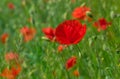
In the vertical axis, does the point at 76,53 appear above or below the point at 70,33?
below

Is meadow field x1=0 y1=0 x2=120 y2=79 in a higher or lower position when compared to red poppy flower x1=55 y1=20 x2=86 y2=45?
lower

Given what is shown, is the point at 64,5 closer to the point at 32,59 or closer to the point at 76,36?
the point at 32,59

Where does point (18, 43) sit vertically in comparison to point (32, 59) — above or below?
above

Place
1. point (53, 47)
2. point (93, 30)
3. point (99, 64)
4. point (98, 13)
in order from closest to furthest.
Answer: point (99, 64), point (53, 47), point (93, 30), point (98, 13)

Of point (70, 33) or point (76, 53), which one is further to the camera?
point (76, 53)

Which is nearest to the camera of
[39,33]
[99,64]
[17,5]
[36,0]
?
[99,64]

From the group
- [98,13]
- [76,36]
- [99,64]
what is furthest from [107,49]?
[98,13]

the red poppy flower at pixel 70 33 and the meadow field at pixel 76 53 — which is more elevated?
the red poppy flower at pixel 70 33

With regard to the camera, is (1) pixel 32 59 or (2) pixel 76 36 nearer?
(2) pixel 76 36
